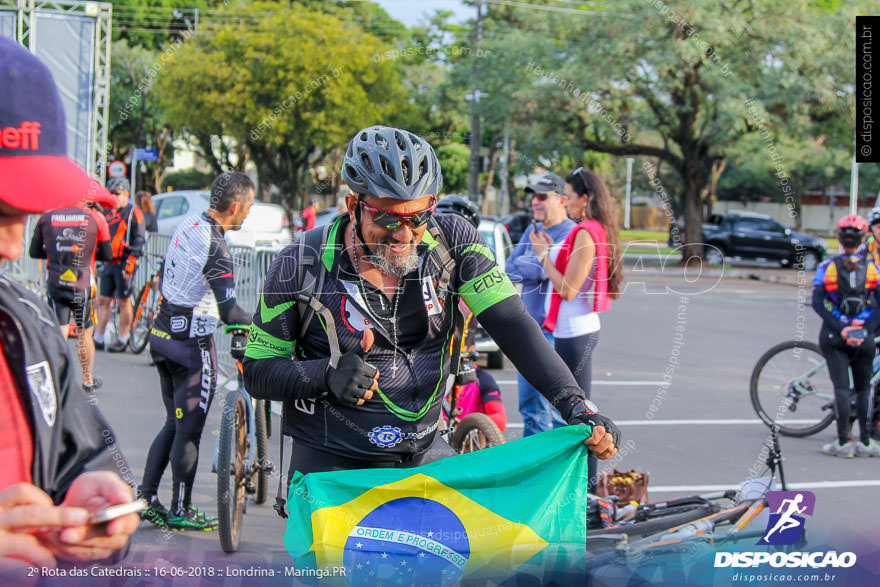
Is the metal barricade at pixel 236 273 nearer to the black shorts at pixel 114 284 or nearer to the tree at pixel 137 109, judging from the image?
the black shorts at pixel 114 284

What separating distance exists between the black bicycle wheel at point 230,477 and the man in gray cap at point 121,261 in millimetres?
6558

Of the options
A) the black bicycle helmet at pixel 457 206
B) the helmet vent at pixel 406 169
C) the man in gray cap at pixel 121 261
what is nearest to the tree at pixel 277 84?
the man in gray cap at pixel 121 261

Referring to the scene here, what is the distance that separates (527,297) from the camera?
687cm

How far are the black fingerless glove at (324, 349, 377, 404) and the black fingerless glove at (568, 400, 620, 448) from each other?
0.65 m

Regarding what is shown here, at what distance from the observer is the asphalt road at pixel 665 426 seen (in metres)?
5.48

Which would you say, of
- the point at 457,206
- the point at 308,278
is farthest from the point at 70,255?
the point at 308,278

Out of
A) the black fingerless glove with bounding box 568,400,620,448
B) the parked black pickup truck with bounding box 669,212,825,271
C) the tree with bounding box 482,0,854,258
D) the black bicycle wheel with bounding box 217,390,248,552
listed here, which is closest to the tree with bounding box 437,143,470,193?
the parked black pickup truck with bounding box 669,212,825,271

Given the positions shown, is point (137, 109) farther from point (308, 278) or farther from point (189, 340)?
point (308, 278)

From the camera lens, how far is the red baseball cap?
1598 mm

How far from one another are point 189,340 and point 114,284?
22.5 ft

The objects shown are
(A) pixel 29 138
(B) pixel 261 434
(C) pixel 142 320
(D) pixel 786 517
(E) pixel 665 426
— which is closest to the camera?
(A) pixel 29 138

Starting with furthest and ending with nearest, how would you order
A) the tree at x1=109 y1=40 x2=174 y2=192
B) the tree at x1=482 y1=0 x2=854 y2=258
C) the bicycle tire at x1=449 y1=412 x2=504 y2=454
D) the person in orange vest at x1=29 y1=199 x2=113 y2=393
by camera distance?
the tree at x1=109 y1=40 x2=174 y2=192 → the tree at x1=482 y1=0 x2=854 y2=258 → the person in orange vest at x1=29 y1=199 x2=113 y2=393 → the bicycle tire at x1=449 y1=412 x2=504 y2=454

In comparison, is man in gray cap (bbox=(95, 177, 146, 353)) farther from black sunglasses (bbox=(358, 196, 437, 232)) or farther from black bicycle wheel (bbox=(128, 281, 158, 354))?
black sunglasses (bbox=(358, 196, 437, 232))

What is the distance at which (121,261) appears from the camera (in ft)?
38.2
